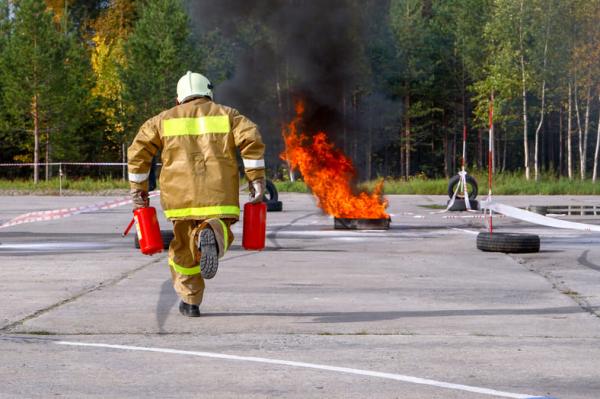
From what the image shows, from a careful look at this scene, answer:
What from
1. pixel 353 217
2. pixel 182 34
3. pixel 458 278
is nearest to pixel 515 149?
pixel 182 34

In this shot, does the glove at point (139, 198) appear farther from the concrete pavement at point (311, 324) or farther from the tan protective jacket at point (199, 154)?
the concrete pavement at point (311, 324)

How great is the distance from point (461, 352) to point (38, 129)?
53084 mm

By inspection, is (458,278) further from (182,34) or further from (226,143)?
(182,34)

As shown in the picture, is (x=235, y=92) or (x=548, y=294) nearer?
(x=548, y=294)

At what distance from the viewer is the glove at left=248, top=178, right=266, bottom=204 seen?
780 cm

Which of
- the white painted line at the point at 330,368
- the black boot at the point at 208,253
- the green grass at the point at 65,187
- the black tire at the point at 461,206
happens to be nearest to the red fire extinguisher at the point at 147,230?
the black boot at the point at 208,253

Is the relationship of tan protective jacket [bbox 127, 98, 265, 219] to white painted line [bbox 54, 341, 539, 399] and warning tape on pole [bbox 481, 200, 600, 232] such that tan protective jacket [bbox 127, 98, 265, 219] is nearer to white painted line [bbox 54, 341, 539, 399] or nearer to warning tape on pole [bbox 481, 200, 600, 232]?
white painted line [bbox 54, 341, 539, 399]

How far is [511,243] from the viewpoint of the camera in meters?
13.0

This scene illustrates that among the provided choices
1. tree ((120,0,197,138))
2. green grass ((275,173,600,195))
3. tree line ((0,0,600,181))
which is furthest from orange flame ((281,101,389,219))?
tree ((120,0,197,138))

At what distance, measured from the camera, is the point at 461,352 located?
20.6 feet

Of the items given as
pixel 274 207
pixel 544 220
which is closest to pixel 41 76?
pixel 274 207

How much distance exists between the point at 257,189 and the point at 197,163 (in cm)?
51

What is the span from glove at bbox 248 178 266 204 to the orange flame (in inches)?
378

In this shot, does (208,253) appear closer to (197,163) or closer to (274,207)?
(197,163)
